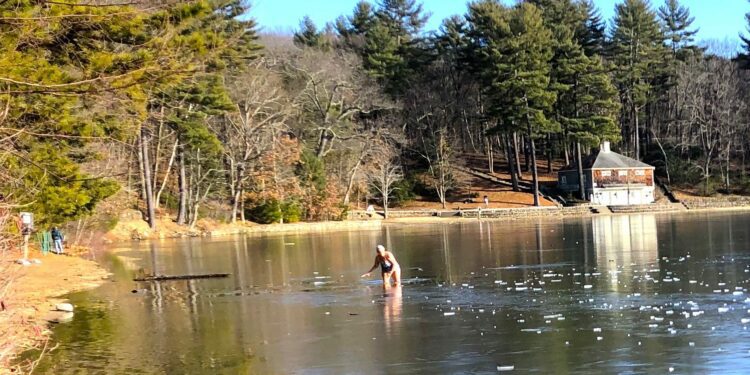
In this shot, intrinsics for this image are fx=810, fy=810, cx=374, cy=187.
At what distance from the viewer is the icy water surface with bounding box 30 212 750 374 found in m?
12.5

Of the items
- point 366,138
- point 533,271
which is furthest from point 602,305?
point 366,138

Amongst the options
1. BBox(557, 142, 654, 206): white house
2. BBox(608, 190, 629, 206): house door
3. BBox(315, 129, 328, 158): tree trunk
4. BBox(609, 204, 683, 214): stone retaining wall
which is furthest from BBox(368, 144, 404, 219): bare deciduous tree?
BBox(608, 190, 629, 206): house door

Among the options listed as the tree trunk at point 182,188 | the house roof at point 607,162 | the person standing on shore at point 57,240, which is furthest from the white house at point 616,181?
the person standing on shore at point 57,240

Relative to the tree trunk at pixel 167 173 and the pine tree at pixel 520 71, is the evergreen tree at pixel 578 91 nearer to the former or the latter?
Result: the pine tree at pixel 520 71

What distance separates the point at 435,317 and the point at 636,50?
7256cm

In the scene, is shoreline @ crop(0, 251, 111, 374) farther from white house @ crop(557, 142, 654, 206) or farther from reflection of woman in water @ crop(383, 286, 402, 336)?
white house @ crop(557, 142, 654, 206)

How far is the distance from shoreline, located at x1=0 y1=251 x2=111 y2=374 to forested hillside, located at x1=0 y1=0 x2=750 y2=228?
2.68 meters

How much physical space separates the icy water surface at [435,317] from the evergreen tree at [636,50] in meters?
53.8

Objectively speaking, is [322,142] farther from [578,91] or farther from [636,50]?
[636,50]

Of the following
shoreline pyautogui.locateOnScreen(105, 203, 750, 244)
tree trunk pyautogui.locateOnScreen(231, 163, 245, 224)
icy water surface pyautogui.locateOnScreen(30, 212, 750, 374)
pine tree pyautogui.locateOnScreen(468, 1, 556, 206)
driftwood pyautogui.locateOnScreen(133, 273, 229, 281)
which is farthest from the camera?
pine tree pyautogui.locateOnScreen(468, 1, 556, 206)

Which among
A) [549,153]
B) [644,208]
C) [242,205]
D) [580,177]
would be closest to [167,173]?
[242,205]

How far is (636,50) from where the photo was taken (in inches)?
3243

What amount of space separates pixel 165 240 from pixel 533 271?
29.3 m

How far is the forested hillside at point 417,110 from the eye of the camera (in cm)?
5675
